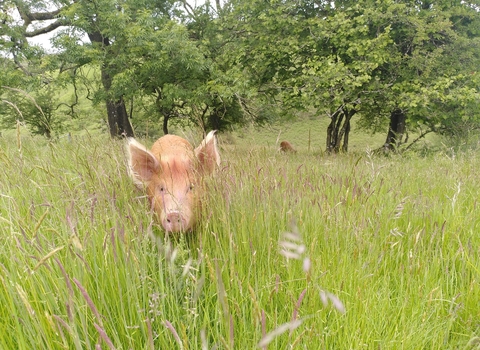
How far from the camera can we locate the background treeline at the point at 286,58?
39.1 feet

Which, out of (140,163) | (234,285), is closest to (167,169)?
(140,163)

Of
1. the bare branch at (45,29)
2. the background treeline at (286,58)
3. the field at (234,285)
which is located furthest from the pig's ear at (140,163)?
the bare branch at (45,29)

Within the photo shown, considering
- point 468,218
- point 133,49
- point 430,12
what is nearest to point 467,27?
point 430,12

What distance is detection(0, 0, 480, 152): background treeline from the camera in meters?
11.9

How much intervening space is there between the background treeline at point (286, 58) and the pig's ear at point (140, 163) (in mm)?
8253

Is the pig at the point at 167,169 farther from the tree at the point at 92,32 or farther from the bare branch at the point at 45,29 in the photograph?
the bare branch at the point at 45,29

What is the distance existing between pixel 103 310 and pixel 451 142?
620 inches

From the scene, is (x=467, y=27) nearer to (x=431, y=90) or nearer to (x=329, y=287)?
(x=431, y=90)

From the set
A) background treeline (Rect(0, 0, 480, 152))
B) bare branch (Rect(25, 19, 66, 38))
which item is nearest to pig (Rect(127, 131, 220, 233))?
background treeline (Rect(0, 0, 480, 152))

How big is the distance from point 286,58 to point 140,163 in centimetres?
1305

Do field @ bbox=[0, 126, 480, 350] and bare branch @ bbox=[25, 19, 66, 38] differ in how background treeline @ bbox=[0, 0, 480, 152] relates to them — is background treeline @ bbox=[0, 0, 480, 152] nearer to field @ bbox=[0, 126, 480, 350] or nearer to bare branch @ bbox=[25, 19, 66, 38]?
bare branch @ bbox=[25, 19, 66, 38]

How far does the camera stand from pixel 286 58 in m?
14.6

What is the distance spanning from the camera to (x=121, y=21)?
39.3ft

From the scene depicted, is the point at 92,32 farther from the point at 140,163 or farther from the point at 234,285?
the point at 234,285
